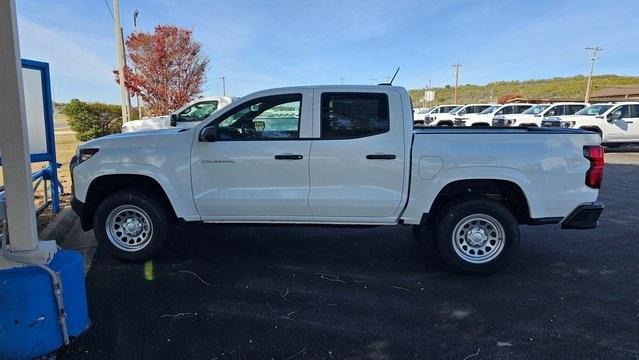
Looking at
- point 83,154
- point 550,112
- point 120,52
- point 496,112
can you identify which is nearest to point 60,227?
point 83,154

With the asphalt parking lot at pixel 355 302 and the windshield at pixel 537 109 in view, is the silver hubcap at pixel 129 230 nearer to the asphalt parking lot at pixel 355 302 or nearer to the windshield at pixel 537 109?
the asphalt parking lot at pixel 355 302

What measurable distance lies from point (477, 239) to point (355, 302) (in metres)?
1.49

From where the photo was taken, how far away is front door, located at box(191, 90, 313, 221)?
4.41 meters

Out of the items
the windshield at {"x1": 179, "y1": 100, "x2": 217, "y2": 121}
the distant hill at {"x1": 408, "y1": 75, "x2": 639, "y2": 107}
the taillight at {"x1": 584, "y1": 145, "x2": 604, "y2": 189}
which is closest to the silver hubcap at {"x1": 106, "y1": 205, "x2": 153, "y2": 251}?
the taillight at {"x1": 584, "y1": 145, "x2": 604, "y2": 189}

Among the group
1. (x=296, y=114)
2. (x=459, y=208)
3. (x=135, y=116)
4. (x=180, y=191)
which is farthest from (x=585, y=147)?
(x=135, y=116)

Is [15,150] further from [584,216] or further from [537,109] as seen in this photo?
[537,109]

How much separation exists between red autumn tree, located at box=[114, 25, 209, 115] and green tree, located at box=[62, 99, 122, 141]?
190cm

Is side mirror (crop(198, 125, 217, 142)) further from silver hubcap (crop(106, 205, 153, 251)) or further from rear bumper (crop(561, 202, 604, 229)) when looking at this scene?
rear bumper (crop(561, 202, 604, 229))

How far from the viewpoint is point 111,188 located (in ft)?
15.5

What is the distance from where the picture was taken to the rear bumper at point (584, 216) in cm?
423

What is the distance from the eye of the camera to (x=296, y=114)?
14.7 ft

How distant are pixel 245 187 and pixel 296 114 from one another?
0.91 meters

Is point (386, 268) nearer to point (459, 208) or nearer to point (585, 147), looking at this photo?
point (459, 208)

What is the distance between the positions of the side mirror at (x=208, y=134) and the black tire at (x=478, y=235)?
241 centimetres
